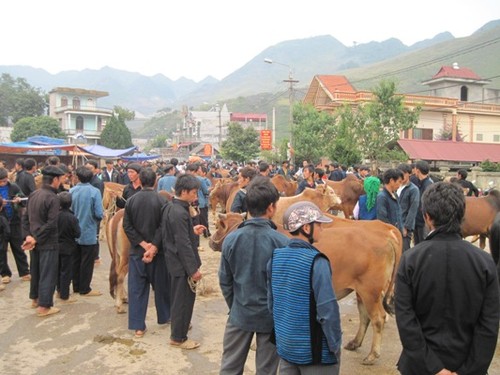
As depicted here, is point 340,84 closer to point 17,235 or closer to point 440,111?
point 440,111

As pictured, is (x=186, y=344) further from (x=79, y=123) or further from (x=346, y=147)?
(x=79, y=123)

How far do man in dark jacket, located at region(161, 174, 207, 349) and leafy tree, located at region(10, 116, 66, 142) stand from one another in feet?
179

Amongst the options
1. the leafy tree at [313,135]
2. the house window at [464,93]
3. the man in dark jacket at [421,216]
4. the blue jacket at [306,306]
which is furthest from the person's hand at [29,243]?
the house window at [464,93]

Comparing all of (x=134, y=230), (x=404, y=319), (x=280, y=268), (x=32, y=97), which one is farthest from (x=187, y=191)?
(x=32, y=97)

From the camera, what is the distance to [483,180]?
23781 millimetres

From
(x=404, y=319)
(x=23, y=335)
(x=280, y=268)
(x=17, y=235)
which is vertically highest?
(x=280, y=268)

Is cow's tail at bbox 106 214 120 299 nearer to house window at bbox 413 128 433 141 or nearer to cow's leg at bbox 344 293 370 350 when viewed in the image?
cow's leg at bbox 344 293 370 350

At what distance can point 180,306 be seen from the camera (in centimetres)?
581

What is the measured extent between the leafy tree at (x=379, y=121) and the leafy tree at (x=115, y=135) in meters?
38.1

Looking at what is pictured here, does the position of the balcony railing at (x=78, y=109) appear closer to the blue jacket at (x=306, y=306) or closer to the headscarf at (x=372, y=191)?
the headscarf at (x=372, y=191)

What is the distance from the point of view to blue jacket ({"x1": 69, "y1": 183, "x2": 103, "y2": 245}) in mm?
7914

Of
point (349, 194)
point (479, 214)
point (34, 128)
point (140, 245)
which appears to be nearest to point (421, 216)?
point (479, 214)

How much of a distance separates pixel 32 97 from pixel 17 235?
69441 mm

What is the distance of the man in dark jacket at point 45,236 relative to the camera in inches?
271
